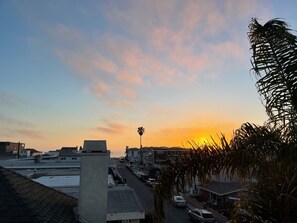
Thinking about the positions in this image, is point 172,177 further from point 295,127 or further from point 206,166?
point 295,127

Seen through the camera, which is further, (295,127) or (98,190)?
(98,190)

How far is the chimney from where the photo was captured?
32.4ft

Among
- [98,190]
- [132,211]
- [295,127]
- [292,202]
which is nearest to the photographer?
[292,202]

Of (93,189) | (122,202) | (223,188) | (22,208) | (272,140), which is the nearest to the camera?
(272,140)

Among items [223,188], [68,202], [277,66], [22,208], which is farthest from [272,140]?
[223,188]

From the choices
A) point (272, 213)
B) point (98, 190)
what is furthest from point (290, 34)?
point (98, 190)

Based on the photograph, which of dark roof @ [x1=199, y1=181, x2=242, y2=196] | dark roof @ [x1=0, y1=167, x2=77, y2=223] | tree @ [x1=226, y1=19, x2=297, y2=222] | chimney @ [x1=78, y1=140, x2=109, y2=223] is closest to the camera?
tree @ [x1=226, y1=19, x2=297, y2=222]

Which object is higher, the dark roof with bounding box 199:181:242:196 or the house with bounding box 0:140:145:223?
the house with bounding box 0:140:145:223

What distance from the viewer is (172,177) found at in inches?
205

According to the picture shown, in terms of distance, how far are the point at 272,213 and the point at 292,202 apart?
316mm

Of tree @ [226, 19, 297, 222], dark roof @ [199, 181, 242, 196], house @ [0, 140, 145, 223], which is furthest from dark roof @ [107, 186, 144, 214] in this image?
dark roof @ [199, 181, 242, 196]

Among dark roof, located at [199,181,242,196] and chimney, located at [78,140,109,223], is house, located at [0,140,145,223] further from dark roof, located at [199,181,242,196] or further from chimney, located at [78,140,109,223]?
dark roof, located at [199,181,242,196]

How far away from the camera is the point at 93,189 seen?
9.92 meters

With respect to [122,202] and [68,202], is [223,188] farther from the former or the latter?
[68,202]
